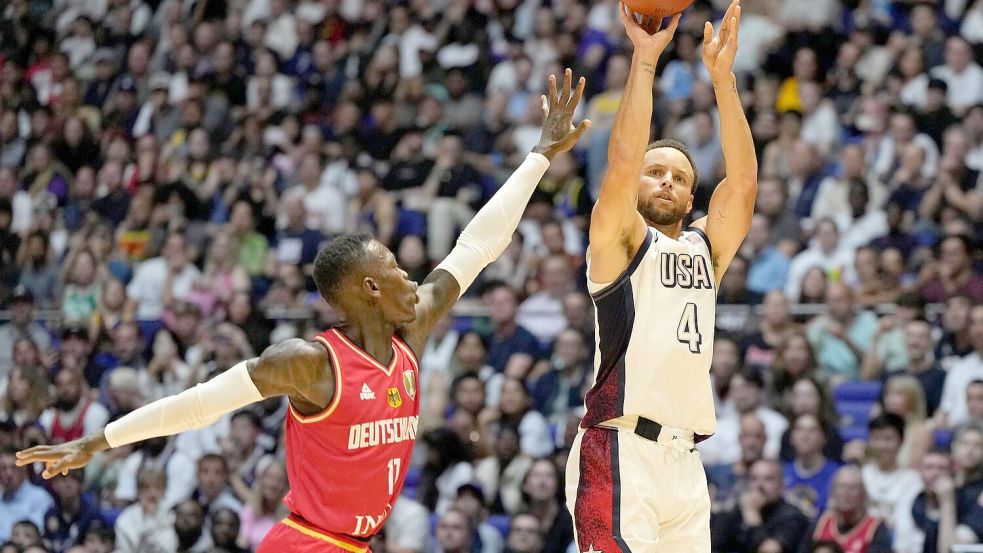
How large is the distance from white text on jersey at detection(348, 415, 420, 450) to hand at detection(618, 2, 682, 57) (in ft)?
5.78

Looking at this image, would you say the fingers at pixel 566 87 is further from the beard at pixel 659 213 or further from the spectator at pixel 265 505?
the spectator at pixel 265 505

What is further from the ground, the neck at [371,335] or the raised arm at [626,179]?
the raised arm at [626,179]

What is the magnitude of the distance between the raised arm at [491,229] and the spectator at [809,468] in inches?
174

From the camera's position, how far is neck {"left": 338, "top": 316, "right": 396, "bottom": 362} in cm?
580

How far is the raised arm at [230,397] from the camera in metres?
5.50

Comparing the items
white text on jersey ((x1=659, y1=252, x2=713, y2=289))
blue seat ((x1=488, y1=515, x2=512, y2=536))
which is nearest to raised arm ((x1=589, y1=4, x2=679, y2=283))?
white text on jersey ((x1=659, y1=252, x2=713, y2=289))

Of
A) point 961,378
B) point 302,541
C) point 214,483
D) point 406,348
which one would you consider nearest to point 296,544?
point 302,541

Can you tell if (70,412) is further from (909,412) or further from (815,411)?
(909,412)

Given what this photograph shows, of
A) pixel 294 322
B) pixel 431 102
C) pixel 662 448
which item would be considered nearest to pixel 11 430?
pixel 294 322

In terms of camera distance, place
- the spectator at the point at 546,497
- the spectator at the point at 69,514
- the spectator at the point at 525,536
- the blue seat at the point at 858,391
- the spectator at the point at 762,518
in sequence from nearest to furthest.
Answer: the spectator at the point at 762,518
the spectator at the point at 525,536
the spectator at the point at 546,497
the blue seat at the point at 858,391
the spectator at the point at 69,514

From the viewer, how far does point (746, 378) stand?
10867 millimetres

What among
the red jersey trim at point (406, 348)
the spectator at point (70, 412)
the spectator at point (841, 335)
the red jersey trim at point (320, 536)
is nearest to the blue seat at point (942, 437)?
the spectator at point (841, 335)

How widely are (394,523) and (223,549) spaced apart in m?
1.24

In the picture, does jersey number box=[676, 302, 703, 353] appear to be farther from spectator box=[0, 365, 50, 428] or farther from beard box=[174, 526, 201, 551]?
spectator box=[0, 365, 50, 428]
